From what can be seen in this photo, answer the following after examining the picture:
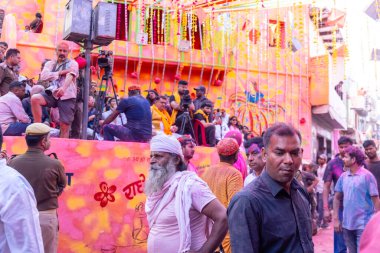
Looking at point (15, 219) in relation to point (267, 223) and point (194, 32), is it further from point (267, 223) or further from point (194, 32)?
point (194, 32)

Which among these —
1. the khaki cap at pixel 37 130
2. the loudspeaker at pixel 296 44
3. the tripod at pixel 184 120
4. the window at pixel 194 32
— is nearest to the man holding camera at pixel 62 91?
the tripod at pixel 184 120

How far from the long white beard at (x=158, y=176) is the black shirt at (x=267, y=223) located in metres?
1.07

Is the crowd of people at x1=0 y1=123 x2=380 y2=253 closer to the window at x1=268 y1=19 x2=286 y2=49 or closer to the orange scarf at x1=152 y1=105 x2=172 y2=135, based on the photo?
the orange scarf at x1=152 y1=105 x2=172 y2=135

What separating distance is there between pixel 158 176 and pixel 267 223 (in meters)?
1.28

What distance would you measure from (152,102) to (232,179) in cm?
497

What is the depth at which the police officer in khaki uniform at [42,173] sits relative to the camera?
189 inches

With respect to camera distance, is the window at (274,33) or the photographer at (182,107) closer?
the photographer at (182,107)

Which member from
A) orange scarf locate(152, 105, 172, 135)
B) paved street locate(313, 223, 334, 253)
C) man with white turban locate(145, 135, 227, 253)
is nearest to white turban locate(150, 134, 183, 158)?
man with white turban locate(145, 135, 227, 253)

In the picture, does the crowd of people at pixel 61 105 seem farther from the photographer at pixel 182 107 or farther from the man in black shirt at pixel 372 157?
the man in black shirt at pixel 372 157

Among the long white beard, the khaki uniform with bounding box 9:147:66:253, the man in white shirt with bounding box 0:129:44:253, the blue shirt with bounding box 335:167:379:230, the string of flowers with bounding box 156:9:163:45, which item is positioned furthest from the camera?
the string of flowers with bounding box 156:9:163:45

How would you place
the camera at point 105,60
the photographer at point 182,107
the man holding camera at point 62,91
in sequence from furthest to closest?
1. the photographer at point 182,107
2. the camera at point 105,60
3. the man holding camera at point 62,91

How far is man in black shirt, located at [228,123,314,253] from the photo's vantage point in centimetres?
246

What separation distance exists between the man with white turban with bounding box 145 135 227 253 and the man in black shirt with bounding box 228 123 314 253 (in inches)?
31.6

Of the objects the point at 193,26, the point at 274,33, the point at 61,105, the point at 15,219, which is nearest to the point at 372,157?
the point at 61,105
